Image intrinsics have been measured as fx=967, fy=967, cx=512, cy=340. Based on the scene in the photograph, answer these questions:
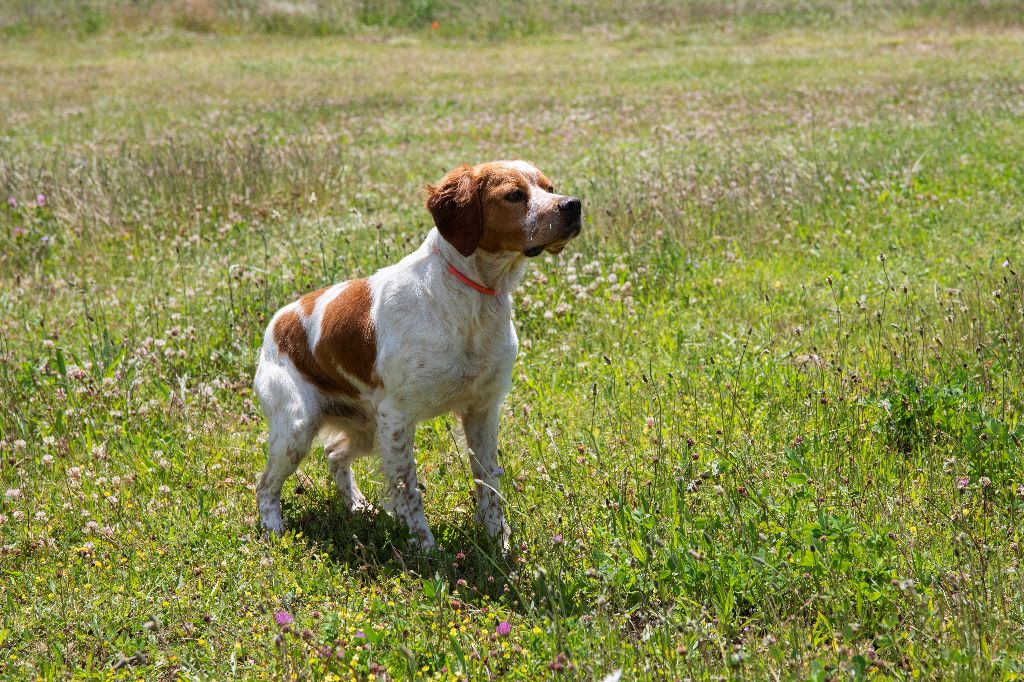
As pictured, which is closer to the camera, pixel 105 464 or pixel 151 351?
pixel 105 464

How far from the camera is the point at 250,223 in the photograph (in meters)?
8.87

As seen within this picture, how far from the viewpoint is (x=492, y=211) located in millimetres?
3951

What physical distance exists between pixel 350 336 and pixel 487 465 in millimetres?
847

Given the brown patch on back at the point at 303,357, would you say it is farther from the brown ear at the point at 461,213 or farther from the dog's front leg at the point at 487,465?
the brown ear at the point at 461,213

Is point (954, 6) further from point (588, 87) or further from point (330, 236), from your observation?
point (330, 236)

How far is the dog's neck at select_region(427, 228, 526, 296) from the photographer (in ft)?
13.3

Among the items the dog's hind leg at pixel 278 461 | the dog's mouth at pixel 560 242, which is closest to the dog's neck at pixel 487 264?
the dog's mouth at pixel 560 242

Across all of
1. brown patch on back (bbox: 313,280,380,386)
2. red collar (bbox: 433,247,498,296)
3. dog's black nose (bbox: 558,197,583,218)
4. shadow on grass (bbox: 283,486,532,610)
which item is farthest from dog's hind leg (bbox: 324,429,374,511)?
dog's black nose (bbox: 558,197,583,218)

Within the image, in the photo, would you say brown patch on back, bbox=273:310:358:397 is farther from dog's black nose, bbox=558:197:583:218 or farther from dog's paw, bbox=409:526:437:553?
dog's black nose, bbox=558:197:583:218

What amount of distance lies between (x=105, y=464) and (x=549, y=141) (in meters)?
9.57

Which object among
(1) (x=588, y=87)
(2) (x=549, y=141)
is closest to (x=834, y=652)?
(2) (x=549, y=141)

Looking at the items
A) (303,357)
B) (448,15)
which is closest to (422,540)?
(303,357)

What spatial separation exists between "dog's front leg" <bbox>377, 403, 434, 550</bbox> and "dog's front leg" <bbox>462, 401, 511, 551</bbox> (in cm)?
27

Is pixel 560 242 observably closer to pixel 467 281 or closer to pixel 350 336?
pixel 467 281
